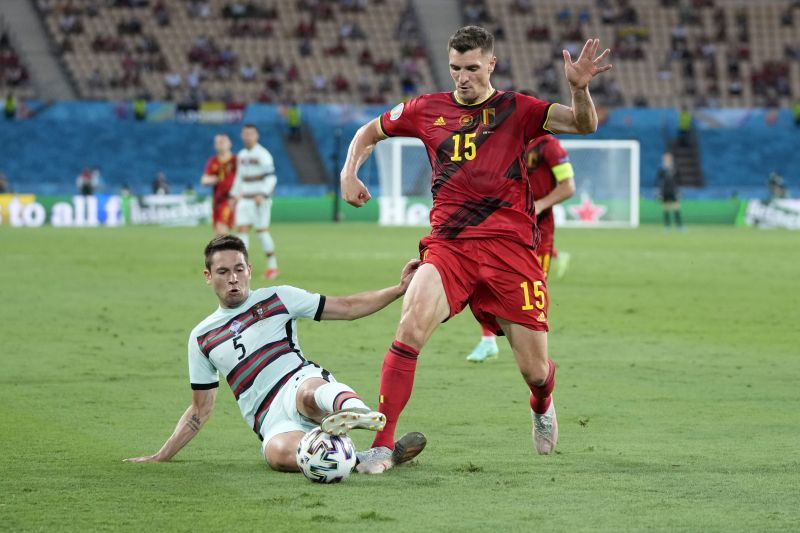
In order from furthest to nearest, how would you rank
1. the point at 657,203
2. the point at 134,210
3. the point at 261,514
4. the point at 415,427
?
the point at 657,203 → the point at 134,210 → the point at 415,427 → the point at 261,514

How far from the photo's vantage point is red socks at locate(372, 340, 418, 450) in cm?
650

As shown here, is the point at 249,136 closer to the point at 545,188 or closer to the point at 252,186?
the point at 252,186

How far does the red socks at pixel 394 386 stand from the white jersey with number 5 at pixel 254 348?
427mm

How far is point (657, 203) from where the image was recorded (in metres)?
43.6

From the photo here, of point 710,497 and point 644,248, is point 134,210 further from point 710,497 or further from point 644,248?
point 710,497

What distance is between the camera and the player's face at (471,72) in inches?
262

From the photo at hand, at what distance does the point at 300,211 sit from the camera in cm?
4259

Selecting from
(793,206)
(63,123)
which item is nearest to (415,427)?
(793,206)

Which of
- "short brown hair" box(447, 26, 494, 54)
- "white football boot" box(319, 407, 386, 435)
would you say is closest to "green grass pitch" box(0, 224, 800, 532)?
"white football boot" box(319, 407, 386, 435)

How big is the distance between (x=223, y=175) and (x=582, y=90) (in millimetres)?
16121

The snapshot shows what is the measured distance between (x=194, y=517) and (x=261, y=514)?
0.87 ft

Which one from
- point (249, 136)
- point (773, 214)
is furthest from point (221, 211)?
point (773, 214)

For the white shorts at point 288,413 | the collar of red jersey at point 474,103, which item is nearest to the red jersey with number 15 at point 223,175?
the collar of red jersey at point 474,103

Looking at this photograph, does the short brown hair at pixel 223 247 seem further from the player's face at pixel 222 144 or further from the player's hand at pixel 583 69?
the player's face at pixel 222 144
